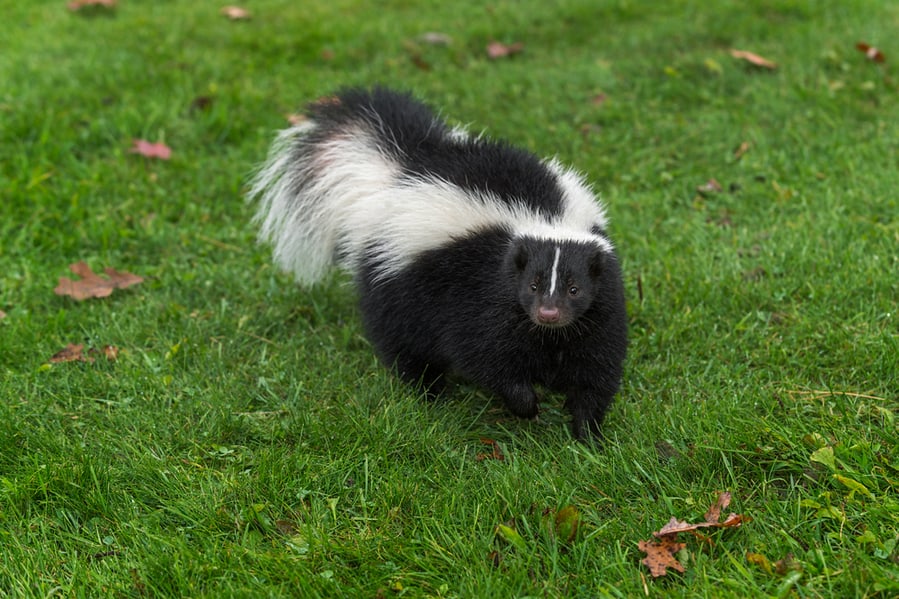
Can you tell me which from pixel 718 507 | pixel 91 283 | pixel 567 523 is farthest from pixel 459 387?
pixel 91 283

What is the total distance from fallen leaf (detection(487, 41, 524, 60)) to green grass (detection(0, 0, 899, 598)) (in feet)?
0.37

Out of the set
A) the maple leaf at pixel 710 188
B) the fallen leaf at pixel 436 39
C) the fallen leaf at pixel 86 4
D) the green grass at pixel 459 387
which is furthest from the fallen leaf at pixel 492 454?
the fallen leaf at pixel 86 4

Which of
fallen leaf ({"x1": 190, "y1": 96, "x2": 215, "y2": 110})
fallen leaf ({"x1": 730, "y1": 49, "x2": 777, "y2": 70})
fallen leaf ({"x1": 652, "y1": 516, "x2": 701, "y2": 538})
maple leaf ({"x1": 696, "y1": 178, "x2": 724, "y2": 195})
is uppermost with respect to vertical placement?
fallen leaf ({"x1": 730, "y1": 49, "x2": 777, "y2": 70})

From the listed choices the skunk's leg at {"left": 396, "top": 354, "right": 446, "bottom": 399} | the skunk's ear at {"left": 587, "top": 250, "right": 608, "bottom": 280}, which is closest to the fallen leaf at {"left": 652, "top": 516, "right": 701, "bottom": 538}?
the skunk's ear at {"left": 587, "top": 250, "right": 608, "bottom": 280}

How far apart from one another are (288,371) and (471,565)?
1.83 meters

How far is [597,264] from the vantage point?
4.15 m

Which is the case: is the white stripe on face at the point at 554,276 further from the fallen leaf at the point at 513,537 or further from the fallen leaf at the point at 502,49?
the fallen leaf at the point at 502,49

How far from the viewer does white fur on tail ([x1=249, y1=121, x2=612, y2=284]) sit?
4.42m

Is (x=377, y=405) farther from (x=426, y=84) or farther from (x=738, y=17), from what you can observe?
(x=738, y=17)

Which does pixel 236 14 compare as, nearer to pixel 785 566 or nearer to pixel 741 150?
pixel 741 150

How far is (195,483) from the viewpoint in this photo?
3.78 meters

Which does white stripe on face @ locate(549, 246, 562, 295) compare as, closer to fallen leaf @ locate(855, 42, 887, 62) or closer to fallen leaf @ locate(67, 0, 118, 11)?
fallen leaf @ locate(855, 42, 887, 62)

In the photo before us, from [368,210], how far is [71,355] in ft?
5.70

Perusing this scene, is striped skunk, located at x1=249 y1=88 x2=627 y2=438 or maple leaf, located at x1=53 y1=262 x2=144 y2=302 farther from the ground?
striped skunk, located at x1=249 y1=88 x2=627 y2=438
